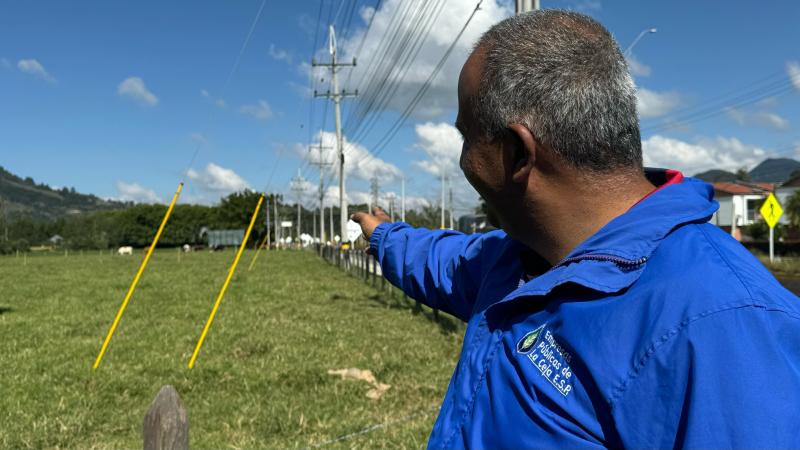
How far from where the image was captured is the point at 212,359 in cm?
926

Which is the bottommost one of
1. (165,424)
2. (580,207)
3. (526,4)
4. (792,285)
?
(792,285)

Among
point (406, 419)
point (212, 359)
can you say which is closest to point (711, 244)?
point (406, 419)

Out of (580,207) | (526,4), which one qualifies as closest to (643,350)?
(580,207)

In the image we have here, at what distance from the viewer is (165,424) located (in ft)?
8.70

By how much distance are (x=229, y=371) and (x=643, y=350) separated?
26.4 feet

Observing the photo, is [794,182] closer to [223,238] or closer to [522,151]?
[223,238]

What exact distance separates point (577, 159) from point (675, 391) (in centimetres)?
51

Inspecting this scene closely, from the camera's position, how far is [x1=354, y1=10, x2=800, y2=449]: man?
956 mm

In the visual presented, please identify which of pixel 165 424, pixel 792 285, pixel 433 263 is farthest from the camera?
pixel 792 285

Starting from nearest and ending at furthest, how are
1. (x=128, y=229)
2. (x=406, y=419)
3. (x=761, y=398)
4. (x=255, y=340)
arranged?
(x=761, y=398)
(x=406, y=419)
(x=255, y=340)
(x=128, y=229)

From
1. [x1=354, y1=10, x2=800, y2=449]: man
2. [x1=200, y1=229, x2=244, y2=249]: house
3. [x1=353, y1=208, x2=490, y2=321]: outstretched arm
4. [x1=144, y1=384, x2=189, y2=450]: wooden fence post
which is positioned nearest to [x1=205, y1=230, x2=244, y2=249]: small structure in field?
[x1=200, y1=229, x2=244, y2=249]: house

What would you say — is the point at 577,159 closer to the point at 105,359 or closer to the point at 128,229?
the point at 105,359

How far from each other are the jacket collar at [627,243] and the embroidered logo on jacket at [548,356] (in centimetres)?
9

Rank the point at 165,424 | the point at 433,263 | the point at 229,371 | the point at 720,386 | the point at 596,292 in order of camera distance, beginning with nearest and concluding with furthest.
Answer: the point at 720,386, the point at 596,292, the point at 433,263, the point at 165,424, the point at 229,371
